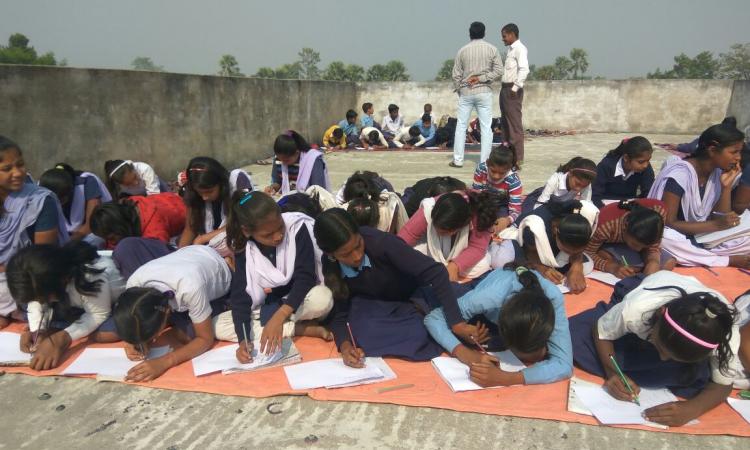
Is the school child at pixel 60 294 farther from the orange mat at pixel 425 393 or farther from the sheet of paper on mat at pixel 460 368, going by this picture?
the sheet of paper on mat at pixel 460 368

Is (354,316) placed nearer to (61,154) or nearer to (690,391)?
(690,391)

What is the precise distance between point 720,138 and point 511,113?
10.6 feet

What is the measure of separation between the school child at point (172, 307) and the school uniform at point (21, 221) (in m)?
0.80

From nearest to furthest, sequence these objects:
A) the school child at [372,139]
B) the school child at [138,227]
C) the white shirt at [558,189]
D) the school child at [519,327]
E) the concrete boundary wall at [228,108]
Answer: the school child at [519,327] < the school child at [138,227] < the white shirt at [558,189] < the concrete boundary wall at [228,108] < the school child at [372,139]

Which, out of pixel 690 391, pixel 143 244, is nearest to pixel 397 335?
pixel 690 391

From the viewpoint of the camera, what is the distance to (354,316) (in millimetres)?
2352

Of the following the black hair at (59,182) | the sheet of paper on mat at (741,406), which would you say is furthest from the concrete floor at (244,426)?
the black hair at (59,182)

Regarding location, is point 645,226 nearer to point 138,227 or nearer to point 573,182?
point 573,182

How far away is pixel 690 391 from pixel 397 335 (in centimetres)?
118

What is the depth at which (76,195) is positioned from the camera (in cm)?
326

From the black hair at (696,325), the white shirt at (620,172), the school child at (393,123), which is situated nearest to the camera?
the black hair at (696,325)

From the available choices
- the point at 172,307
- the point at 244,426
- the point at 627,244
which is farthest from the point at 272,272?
the point at 627,244

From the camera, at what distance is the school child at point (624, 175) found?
354cm

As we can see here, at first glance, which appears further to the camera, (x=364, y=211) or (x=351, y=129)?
(x=351, y=129)
